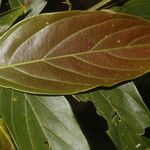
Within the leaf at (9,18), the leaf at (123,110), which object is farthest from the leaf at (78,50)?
the leaf at (123,110)

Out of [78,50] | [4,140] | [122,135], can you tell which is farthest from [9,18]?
[122,135]

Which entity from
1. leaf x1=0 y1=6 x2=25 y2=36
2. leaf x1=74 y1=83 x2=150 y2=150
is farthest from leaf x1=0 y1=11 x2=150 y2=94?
leaf x1=74 y1=83 x2=150 y2=150

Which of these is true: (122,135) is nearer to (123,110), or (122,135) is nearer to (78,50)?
(123,110)

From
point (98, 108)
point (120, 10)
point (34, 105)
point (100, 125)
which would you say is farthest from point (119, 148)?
point (100, 125)

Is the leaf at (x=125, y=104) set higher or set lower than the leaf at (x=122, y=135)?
higher

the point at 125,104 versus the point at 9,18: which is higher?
the point at 9,18

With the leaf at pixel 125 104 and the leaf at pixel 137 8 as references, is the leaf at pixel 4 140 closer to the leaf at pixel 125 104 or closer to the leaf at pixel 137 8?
the leaf at pixel 125 104
